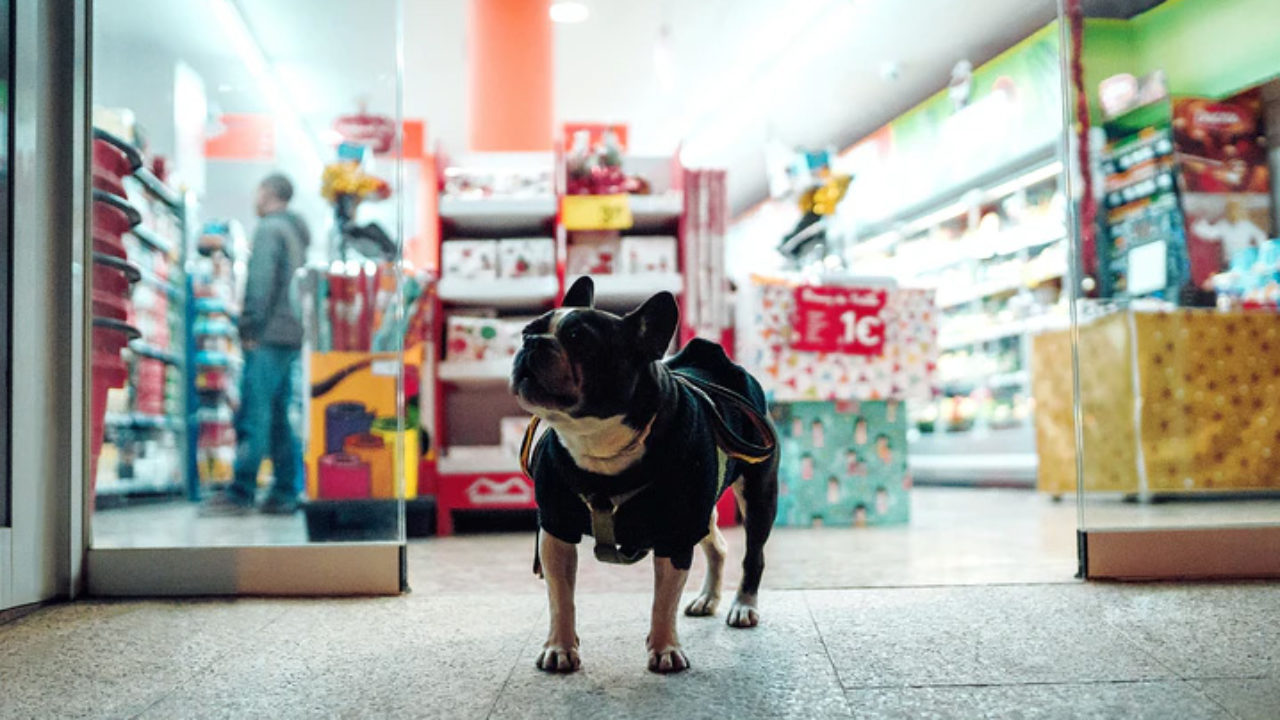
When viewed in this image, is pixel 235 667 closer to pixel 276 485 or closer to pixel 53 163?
pixel 53 163

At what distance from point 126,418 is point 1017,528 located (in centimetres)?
530

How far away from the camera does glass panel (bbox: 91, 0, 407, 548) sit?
3002 mm

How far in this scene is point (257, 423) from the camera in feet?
16.5

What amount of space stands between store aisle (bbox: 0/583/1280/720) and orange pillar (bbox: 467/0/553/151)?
499cm

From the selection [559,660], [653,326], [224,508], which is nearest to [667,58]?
[224,508]

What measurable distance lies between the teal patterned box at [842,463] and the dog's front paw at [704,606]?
2.12 meters

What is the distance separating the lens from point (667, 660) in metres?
1.73

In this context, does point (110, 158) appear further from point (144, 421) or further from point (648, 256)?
point (144, 421)

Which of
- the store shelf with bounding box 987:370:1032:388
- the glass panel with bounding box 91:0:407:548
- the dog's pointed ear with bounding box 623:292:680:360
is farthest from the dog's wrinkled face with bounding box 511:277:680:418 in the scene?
the store shelf with bounding box 987:370:1032:388

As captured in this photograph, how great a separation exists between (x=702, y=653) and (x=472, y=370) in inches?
109

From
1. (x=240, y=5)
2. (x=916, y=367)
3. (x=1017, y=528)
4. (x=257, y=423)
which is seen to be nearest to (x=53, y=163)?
(x=257, y=423)

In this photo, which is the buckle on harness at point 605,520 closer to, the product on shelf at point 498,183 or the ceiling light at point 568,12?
the product on shelf at point 498,183

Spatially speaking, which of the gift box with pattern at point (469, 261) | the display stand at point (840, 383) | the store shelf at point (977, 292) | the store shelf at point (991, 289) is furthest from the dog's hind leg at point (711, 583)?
the store shelf at point (977, 292)

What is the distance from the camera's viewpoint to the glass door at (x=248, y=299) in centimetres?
267
